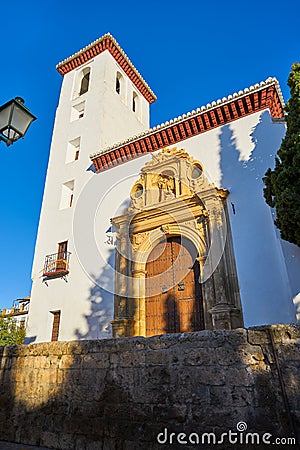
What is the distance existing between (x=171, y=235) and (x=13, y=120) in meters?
5.55

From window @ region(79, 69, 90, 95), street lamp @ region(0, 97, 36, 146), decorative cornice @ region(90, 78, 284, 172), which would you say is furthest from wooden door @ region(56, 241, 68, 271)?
window @ region(79, 69, 90, 95)

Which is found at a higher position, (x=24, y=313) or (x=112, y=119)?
(x=112, y=119)

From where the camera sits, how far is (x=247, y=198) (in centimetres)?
724

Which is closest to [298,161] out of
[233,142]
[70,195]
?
[233,142]

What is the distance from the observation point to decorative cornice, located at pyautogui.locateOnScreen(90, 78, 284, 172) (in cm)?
790

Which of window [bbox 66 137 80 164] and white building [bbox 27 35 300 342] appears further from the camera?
window [bbox 66 137 80 164]

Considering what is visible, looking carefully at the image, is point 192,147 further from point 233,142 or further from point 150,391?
point 150,391

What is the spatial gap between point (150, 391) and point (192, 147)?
7.22 meters

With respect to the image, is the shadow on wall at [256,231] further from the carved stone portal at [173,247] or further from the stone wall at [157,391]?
the stone wall at [157,391]

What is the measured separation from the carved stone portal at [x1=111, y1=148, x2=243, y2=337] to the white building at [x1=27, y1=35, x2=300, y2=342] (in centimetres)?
3

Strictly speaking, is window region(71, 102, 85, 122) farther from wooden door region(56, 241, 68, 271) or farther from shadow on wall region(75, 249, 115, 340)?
shadow on wall region(75, 249, 115, 340)

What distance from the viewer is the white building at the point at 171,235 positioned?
6527mm

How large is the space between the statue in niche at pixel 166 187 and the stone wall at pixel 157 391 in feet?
18.6

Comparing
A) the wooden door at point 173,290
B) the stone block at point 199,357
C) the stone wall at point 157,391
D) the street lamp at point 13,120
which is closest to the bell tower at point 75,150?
the wooden door at point 173,290
